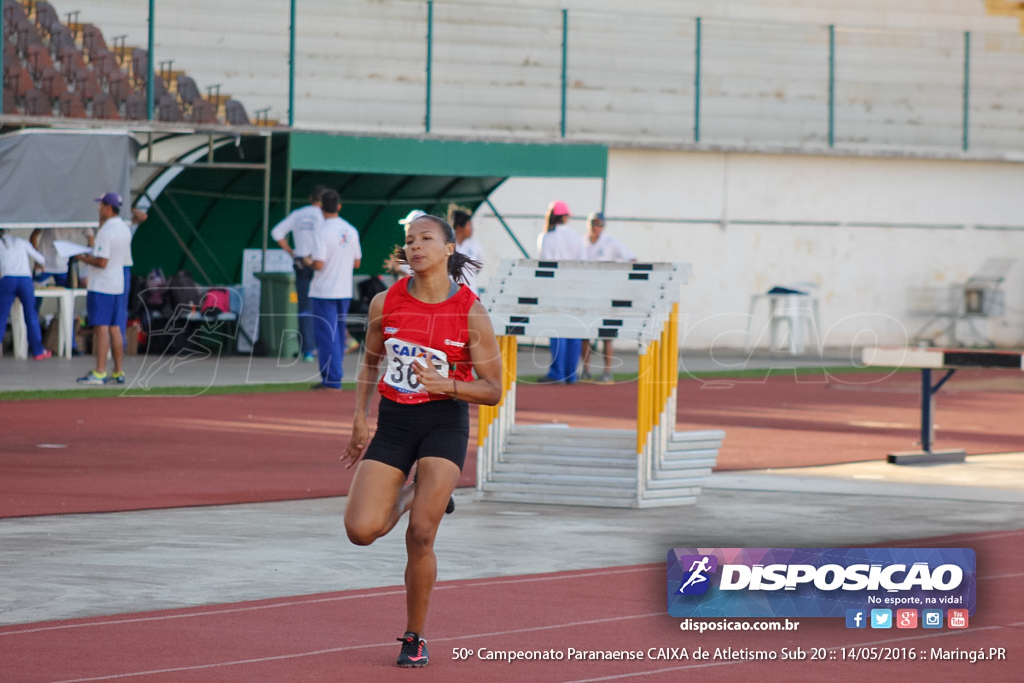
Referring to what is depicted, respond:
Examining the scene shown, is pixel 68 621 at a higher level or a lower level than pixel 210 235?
lower

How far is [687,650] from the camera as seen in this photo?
680 cm

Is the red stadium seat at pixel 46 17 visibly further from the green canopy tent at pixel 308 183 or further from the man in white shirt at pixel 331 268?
the man in white shirt at pixel 331 268

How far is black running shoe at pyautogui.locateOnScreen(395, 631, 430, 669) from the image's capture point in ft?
20.9

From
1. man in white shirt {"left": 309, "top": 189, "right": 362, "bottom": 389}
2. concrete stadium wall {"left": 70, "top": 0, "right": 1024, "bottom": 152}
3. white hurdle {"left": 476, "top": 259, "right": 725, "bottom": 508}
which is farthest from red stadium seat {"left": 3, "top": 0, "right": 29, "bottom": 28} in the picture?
white hurdle {"left": 476, "top": 259, "right": 725, "bottom": 508}

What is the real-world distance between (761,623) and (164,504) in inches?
214

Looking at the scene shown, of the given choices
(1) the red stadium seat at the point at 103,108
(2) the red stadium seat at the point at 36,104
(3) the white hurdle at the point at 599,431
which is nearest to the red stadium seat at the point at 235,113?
(1) the red stadium seat at the point at 103,108

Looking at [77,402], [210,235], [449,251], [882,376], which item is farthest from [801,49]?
Result: [449,251]

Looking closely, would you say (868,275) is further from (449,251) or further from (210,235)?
(449,251)

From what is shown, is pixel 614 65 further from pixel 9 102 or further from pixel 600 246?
→ pixel 9 102

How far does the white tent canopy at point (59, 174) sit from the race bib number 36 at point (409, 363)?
631 inches

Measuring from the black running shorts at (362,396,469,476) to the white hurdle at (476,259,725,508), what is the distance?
428cm

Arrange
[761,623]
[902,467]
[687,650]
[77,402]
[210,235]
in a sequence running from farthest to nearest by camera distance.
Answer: [210,235]
[77,402]
[902,467]
[687,650]
[761,623]

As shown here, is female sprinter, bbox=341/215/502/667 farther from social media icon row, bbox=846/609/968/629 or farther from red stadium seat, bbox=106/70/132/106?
red stadium seat, bbox=106/70/132/106

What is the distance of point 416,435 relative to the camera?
6703 mm
